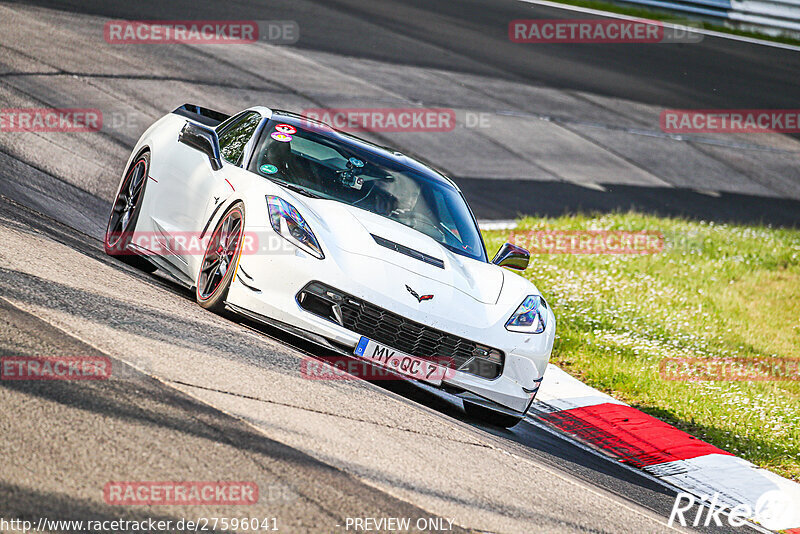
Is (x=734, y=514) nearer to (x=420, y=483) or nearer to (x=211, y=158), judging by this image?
(x=420, y=483)

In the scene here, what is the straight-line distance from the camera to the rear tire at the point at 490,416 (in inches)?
260

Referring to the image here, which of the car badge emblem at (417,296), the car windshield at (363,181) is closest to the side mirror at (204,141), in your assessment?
the car windshield at (363,181)

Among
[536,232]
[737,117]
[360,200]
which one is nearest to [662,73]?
Answer: [737,117]

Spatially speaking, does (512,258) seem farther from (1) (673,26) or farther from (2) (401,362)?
(1) (673,26)

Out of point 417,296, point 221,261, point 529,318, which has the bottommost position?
point 529,318

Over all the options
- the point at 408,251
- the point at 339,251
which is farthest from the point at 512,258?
the point at 339,251

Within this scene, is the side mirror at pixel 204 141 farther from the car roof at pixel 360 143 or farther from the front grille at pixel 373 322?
the front grille at pixel 373 322

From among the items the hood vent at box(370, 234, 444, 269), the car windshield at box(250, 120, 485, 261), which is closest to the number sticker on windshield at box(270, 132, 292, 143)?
the car windshield at box(250, 120, 485, 261)

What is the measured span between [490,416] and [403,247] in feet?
4.15

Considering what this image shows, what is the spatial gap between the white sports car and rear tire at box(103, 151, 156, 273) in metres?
0.01

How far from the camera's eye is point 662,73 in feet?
80.3

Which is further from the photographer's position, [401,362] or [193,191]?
[193,191]

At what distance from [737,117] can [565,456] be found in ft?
59.3

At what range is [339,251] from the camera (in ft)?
20.0
